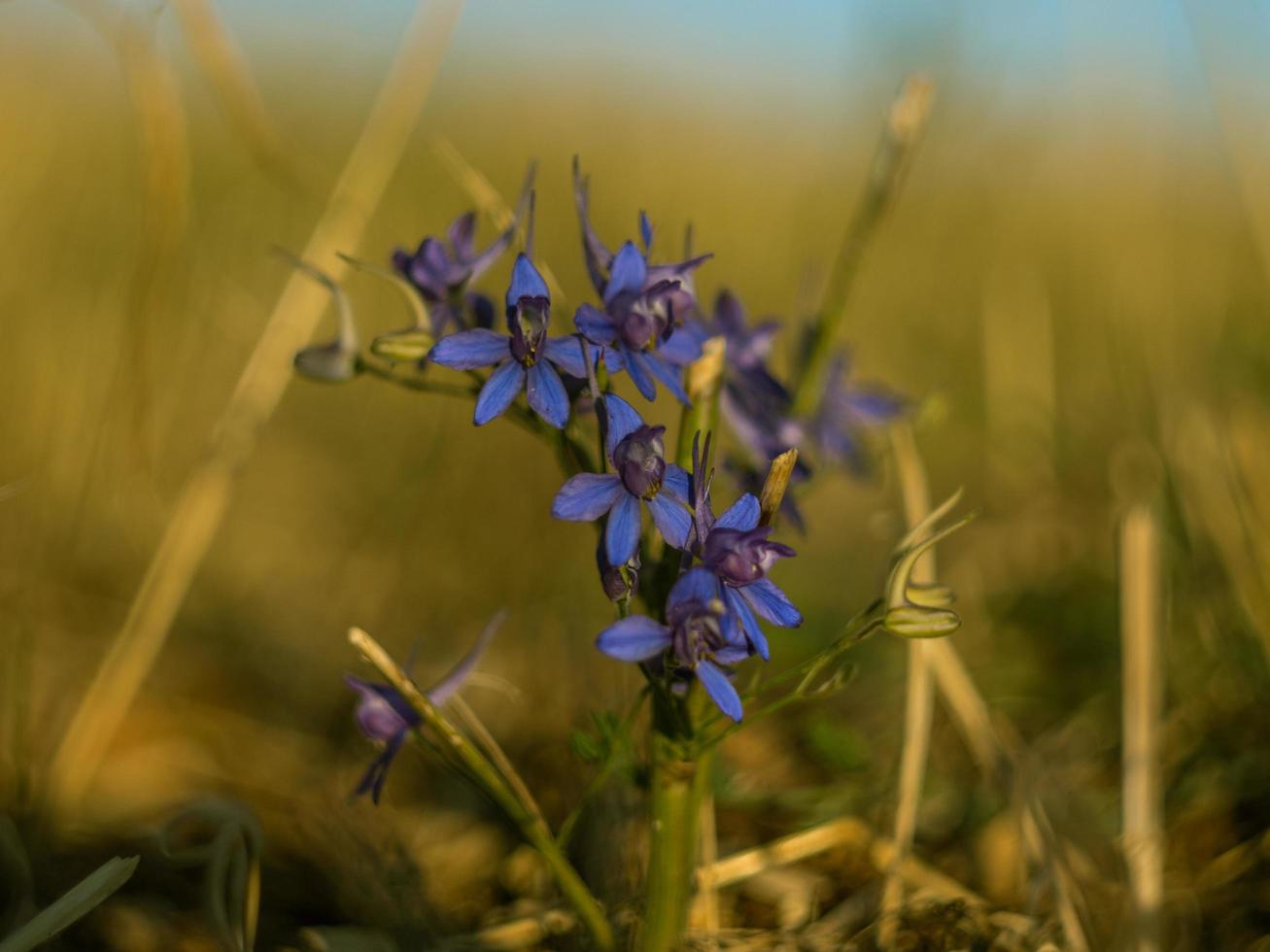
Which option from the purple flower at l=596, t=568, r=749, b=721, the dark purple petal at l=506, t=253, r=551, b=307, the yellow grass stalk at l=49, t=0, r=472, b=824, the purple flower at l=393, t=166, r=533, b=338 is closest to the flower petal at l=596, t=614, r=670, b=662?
the purple flower at l=596, t=568, r=749, b=721

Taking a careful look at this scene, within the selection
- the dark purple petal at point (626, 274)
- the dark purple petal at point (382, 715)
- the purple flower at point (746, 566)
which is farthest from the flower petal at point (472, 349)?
the dark purple petal at point (382, 715)

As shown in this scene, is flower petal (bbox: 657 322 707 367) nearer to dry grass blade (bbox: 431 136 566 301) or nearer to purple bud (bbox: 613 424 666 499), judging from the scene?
purple bud (bbox: 613 424 666 499)

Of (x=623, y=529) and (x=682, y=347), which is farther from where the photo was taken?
(x=682, y=347)

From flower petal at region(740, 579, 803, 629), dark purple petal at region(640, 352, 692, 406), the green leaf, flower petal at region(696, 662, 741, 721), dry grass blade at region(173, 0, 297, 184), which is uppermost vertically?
dry grass blade at region(173, 0, 297, 184)

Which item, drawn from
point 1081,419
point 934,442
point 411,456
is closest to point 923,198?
point 934,442

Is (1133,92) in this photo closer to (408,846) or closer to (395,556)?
(395,556)

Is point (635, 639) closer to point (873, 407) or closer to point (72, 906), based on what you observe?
point (72, 906)

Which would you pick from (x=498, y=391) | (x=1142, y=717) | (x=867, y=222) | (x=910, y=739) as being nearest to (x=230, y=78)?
(x=867, y=222)
